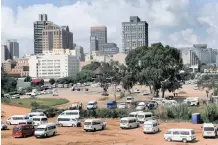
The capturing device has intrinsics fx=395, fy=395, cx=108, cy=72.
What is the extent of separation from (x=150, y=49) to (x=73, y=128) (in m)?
33.7

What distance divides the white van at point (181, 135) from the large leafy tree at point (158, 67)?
32.5 m

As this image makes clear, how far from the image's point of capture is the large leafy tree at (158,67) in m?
61.1

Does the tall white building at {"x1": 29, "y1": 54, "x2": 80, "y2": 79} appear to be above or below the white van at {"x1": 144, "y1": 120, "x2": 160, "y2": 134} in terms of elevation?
above

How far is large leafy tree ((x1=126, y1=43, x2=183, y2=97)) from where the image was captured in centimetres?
6109

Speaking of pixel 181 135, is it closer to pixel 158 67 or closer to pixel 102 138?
pixel 102 138

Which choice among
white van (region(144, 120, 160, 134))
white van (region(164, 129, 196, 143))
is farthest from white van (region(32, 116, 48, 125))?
white van (region(164, 129, 196, 143))

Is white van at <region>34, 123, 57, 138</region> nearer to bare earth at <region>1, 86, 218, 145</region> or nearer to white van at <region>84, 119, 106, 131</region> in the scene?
bare earth at <region>1, 86, 218, 145</region>

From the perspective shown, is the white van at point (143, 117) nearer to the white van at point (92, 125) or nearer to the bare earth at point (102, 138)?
the bare earth at point (102, 138)

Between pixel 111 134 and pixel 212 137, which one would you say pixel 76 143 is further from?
pixel 212 137

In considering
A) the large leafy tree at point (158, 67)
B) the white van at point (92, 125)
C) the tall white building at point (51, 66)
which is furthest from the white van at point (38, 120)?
the tall white building at point (51, 66)

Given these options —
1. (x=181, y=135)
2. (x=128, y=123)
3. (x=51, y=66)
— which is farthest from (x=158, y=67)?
(x=51, y=66)

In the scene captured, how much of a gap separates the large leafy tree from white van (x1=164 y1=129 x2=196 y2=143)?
3248cm

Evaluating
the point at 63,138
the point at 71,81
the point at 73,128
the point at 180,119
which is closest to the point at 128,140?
the point at 63,138

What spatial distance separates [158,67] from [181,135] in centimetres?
3479
